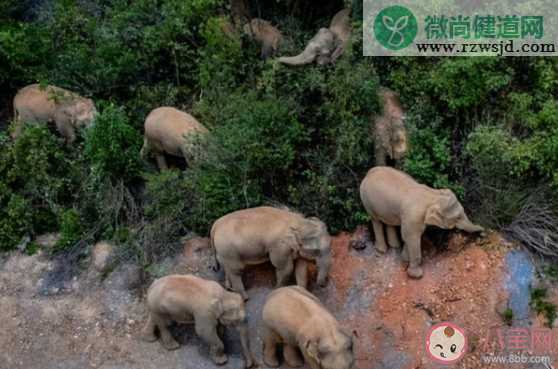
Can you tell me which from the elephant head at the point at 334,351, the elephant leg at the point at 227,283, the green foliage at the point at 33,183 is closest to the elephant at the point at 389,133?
the elephant leg at the point at 227,283

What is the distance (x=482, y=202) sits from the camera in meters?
9.30

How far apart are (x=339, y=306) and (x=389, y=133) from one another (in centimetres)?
260

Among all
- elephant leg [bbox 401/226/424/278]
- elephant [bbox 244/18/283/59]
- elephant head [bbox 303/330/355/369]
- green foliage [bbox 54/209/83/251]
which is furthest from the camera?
elephant [bbox 244/18/283/59]

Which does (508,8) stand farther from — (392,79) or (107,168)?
(107,168)

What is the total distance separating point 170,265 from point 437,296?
378 centimetres

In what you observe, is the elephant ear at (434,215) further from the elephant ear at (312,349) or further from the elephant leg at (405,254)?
the elephant ear at (312,349)

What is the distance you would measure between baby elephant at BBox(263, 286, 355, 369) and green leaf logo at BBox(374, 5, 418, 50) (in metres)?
4.01

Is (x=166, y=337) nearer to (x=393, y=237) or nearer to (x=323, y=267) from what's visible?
(x=323, y=267)

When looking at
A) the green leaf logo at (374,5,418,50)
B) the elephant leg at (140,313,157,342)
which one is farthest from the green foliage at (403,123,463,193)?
the elephant leg at (140,313,157,342)

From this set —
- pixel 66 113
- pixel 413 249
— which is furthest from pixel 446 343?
pixel 66 113

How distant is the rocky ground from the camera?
28.2ft

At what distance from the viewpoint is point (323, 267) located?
8.98 m

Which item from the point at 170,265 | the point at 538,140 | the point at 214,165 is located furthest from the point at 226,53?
the point at 538,140

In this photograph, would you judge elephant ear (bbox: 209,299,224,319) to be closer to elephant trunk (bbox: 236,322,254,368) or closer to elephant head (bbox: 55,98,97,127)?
elephant trunk (bbox: 236,322,254,368)
